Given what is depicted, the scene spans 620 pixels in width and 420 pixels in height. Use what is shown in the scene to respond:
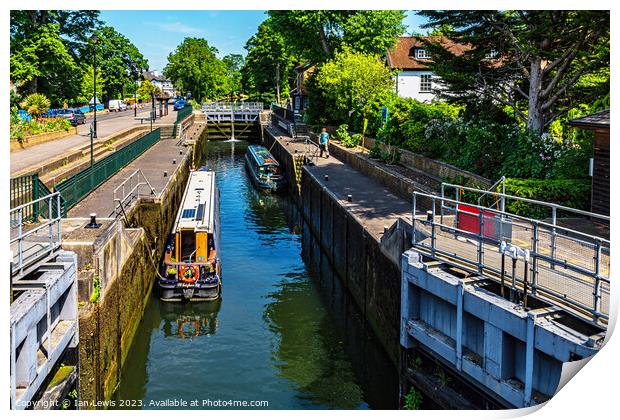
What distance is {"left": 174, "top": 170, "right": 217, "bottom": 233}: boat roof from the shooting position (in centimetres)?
2483

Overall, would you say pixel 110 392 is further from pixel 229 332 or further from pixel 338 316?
pixel 338 316

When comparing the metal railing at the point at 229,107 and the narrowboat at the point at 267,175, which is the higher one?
the metal railing at the point at 229,107

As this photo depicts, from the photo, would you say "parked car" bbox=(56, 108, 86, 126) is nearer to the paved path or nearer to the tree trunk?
the paved path

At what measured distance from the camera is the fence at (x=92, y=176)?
24.0 metres

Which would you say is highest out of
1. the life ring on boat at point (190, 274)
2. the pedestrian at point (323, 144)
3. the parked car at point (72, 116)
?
the parked car at point (72, 116)

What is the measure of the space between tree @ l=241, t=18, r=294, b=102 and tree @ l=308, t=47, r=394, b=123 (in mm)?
54614

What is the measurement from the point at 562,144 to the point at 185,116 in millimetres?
61492

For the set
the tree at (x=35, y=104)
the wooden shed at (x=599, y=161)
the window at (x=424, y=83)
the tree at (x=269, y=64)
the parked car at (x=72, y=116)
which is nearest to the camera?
the wooden shed at (x=599, y=161)

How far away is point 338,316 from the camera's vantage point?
24.0 meters

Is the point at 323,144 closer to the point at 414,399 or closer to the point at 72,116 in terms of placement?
the point at 72,116

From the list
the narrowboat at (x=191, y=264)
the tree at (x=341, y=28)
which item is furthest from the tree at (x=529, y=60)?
the tree at (x=341, y=28)

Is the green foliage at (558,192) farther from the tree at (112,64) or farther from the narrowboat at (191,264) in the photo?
the tree at (112,64)

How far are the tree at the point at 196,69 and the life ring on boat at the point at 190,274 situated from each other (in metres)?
102

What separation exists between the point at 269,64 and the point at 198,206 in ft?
282
